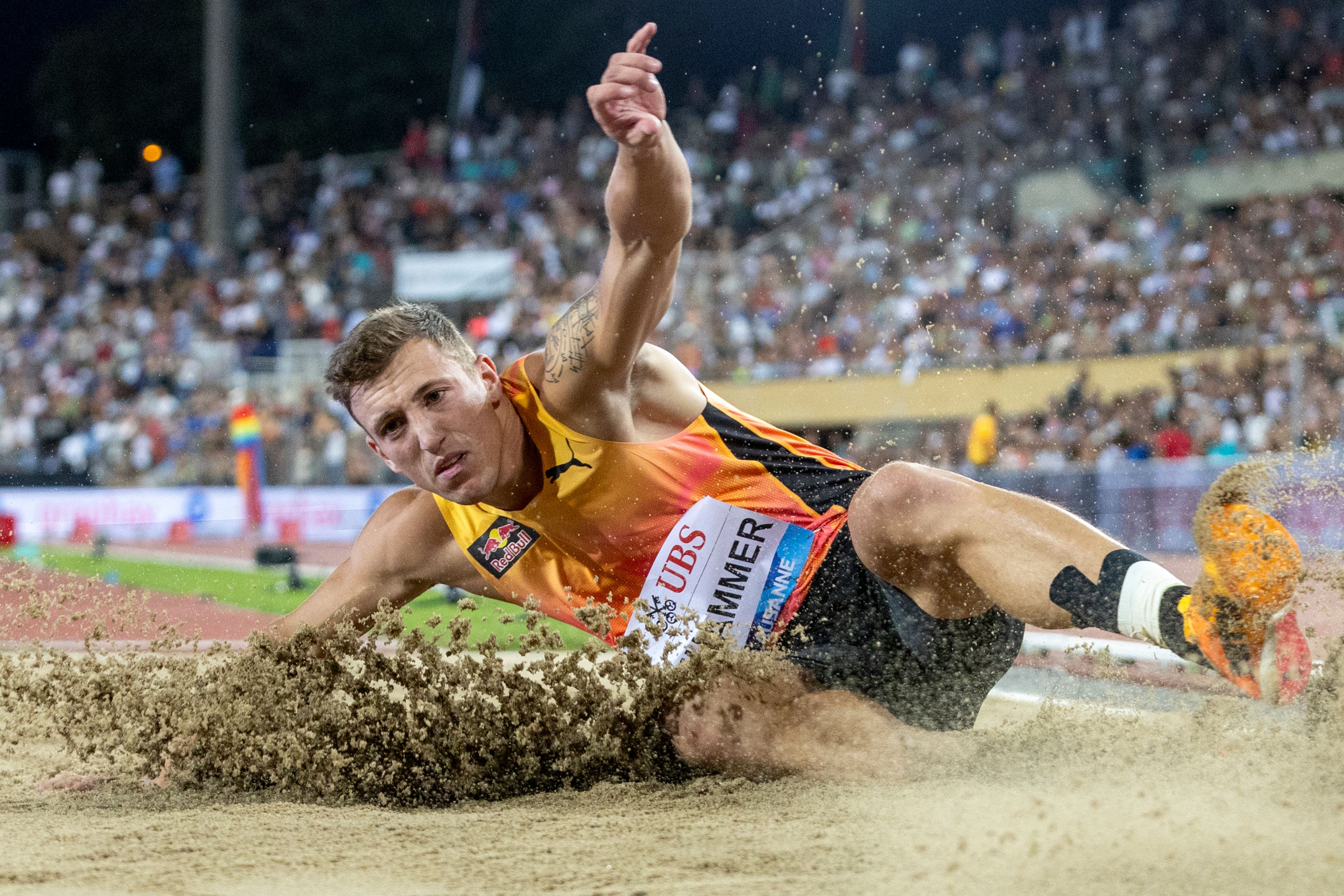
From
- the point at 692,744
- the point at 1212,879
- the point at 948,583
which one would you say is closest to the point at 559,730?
the point at 692,744

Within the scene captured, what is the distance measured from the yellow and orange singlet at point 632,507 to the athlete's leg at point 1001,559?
334 mm

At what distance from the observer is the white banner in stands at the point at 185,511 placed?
47.0 feet

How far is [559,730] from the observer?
10.6 feet

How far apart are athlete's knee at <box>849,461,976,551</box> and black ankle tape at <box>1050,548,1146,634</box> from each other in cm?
29

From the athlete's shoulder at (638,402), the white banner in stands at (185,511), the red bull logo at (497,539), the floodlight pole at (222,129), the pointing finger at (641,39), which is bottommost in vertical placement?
the white banner in stands at (185,511)

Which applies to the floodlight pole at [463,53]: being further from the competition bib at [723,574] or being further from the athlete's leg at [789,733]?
the athlete's leg at [789,733]

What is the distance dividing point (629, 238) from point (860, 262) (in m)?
12.2

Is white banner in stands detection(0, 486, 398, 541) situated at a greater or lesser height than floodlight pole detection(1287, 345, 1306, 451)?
lesser

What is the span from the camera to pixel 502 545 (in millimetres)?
3410

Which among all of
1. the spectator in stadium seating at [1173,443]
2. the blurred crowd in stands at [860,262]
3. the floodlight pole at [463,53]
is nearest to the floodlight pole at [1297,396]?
the blurred crowd in stands at [860,262]

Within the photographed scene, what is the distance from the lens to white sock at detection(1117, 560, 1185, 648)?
254 cm

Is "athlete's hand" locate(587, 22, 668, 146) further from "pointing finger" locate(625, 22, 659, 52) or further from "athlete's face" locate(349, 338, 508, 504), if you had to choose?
"athlete's face" locate(349, 338, 508, 504)

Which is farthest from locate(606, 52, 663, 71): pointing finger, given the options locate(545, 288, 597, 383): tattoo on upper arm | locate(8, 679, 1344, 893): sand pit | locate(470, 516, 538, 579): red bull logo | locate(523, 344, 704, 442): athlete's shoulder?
locate(8, 679, 1344, 893): sand pit

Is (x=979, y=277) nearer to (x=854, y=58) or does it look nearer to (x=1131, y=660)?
(x=854, y=58)
